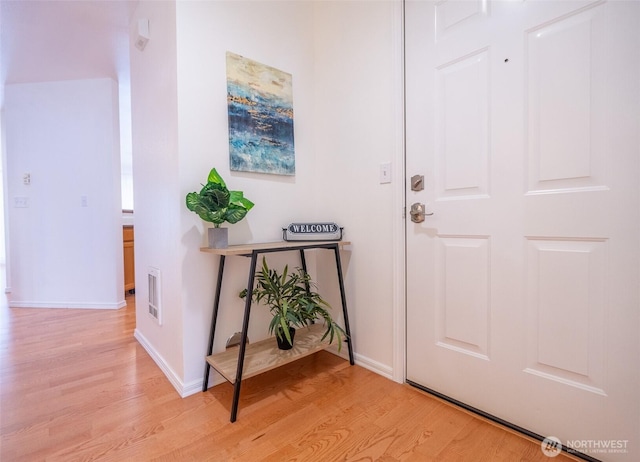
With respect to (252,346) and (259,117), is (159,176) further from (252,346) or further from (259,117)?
(252,346)

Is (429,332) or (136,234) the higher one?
(136,234)

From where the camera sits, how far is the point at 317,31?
6.55 ft

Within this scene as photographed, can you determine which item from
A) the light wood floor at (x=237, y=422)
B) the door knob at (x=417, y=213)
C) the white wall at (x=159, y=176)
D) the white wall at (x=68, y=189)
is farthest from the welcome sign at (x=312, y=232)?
the white wall at (x=68, y=189)

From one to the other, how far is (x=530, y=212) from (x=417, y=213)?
18.5 inches

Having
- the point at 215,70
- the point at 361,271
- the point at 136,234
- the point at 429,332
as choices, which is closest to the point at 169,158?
the point at 215,70

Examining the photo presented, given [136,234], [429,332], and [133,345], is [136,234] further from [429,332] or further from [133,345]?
[429,332]

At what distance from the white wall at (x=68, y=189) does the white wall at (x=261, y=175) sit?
1318 millimetres

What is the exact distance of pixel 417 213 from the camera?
4.86 feet

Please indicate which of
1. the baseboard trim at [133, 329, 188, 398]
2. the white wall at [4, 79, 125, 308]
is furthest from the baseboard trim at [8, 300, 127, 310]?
the baseboard trim at [133, 329, 188, 398]

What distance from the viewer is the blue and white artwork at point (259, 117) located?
5.27ft

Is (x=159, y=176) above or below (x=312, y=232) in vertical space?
above

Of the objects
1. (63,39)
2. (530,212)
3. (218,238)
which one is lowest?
(218,238)

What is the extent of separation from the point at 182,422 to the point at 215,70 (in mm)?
1687

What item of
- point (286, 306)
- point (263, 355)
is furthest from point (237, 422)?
point (286, 306)
